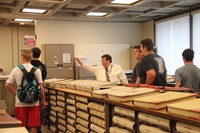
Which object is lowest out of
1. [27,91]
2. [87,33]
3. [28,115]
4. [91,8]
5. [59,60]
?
[28,115]

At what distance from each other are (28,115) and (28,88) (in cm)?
39

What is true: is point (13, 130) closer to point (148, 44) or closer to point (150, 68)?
point (150, 68)

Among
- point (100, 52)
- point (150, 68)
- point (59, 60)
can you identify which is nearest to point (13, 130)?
point (150, 68)

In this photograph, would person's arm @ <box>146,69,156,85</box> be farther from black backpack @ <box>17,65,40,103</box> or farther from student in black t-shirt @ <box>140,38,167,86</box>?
black backpack @ <box>17,65,40,103</box>

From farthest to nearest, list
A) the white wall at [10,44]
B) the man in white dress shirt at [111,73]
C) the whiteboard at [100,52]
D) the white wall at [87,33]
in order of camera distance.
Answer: the white wall at [10,44] → the whiteboard at [100,52] → the white wall at [87,33] → the man in white dress shirt at [111,73]

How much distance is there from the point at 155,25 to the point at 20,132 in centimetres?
738

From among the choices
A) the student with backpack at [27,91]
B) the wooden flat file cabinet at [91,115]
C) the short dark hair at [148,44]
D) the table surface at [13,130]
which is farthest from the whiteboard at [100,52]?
the table surface at [13,130]

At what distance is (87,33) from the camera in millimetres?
8258

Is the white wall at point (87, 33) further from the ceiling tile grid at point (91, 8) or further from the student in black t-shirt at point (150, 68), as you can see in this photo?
the student in black t-shirt at point (150, 68)

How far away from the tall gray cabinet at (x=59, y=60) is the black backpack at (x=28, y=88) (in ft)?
12.4

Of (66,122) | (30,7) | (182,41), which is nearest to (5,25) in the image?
(30,7)

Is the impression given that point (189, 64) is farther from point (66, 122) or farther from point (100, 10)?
point (100, 10)

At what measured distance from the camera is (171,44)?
302 inches

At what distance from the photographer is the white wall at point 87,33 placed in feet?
25.4
